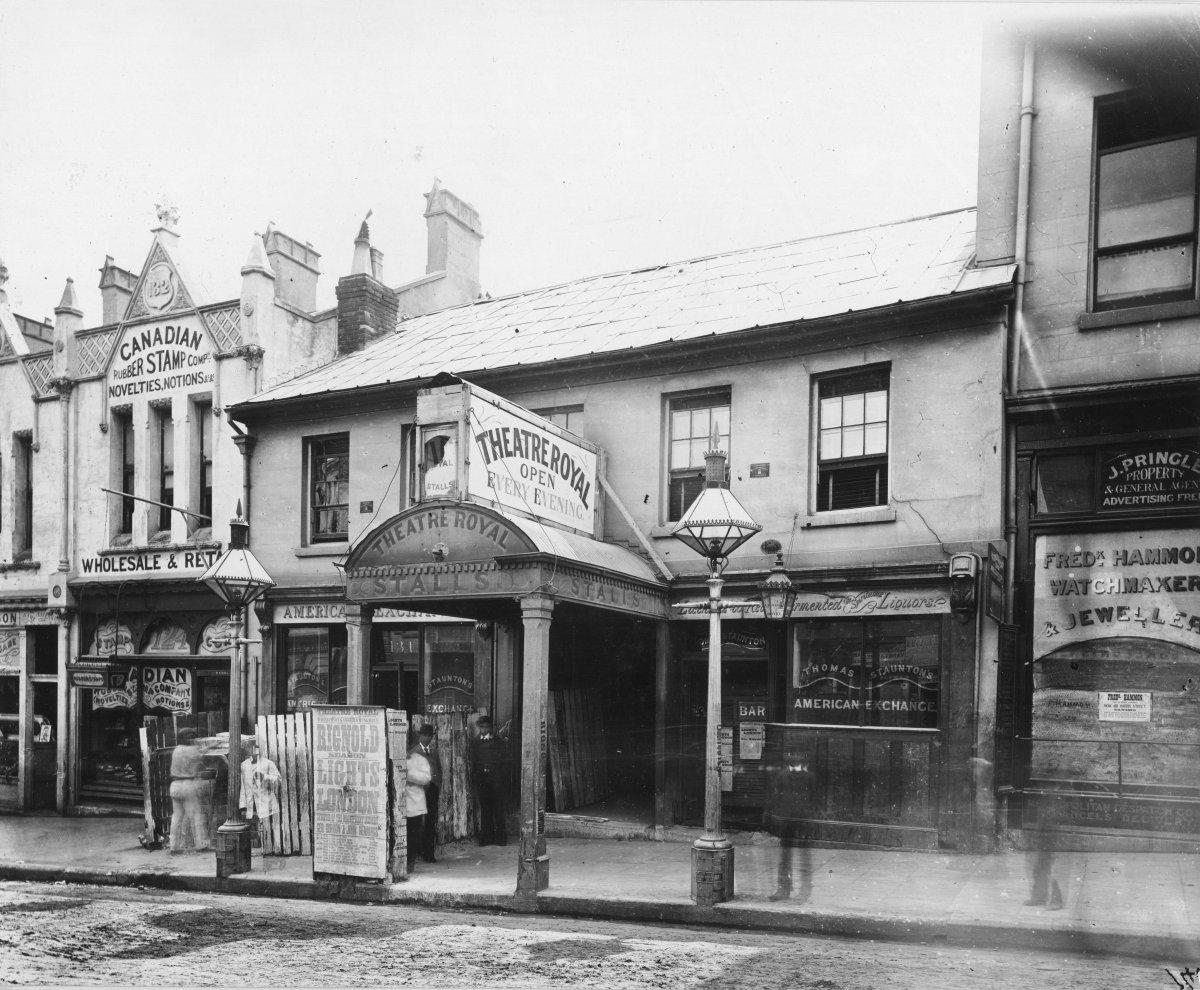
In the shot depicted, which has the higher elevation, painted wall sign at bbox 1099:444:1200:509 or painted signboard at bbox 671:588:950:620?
painted wall sign at bbox 1099:444:1200:509

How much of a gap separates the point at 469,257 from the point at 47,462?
1026 cm

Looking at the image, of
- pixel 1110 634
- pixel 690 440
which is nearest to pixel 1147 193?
pixel 1110 634

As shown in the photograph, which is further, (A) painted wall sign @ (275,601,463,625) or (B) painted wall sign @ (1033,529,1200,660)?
(A) painted wall sign @ (275,601,463,625)

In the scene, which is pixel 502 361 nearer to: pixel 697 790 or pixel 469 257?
pixel 697 790

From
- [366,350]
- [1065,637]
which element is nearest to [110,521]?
[366,350]

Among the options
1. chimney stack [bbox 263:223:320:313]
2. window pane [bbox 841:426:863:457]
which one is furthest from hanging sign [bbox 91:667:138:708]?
window pane [bbox 841:426:863:457]

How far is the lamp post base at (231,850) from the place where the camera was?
12.7 m

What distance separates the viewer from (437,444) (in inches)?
465

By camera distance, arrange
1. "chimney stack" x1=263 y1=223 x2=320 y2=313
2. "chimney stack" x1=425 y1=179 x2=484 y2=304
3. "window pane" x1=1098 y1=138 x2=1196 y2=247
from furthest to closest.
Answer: "chimney stack" x1=425 y1=179 x2=484 y2=304 → "chimney stack" x1=263 y1=223 x2=320 y2=313 → "window pane" x1=1098 y1=138 x2=1196 y2=247

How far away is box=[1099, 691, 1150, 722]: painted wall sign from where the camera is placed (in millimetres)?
11773

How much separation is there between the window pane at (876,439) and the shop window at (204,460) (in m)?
11.7

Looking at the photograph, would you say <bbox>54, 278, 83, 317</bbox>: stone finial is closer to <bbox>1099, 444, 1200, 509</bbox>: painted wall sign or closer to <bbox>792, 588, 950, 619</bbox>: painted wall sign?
<bbox>792, 588, 950, 619</bbox>: painted wall sign

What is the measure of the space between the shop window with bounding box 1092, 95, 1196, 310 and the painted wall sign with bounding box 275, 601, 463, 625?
10082mm

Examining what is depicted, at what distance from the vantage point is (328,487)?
1802 centimetres
